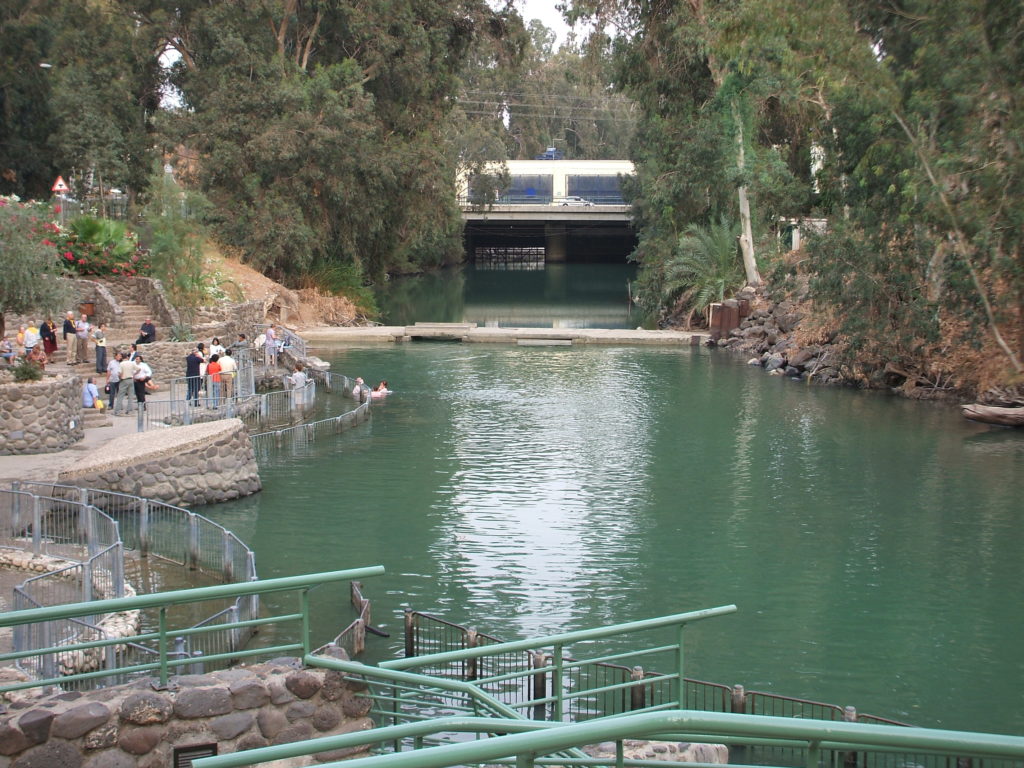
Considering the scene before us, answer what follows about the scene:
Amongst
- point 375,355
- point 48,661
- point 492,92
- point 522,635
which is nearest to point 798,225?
point 375,355

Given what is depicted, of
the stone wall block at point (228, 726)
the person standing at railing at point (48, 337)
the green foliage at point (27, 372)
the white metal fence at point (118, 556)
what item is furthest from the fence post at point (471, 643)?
the person standing at railing at point (48, 337)

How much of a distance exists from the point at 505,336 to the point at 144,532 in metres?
29.2

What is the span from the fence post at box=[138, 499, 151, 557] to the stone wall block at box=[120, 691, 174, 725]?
10107 millimetres

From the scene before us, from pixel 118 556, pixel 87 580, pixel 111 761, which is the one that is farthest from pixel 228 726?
pixel 118 556

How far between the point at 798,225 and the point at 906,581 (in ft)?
71.9

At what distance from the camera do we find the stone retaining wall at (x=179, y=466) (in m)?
19.6

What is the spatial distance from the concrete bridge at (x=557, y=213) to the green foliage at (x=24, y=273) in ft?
195

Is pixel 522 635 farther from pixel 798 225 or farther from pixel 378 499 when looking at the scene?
pixel 798 225

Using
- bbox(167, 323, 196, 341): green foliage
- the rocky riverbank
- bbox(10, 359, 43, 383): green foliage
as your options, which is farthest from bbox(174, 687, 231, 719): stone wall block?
bbox(167, 323, 196, 341): green foliage

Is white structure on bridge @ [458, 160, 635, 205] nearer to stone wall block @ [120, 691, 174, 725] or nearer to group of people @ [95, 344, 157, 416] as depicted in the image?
group of people @ [95, 344, 157, 416]

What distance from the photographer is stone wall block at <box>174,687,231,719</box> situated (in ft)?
25.5

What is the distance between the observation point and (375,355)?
1651 inches

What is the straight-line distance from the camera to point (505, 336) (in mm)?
46031

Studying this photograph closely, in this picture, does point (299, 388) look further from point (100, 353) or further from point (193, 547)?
point (193, 547)
